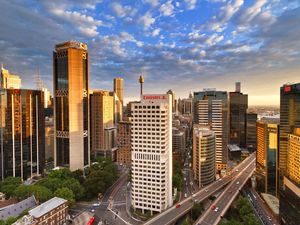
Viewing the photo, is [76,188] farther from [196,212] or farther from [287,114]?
[287,114]

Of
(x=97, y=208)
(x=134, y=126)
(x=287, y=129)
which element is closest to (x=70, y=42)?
(x=134, y=126)

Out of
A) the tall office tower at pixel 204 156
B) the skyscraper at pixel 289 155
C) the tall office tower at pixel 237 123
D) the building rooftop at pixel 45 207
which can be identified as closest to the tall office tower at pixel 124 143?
the tall office tower at pixel 204 156

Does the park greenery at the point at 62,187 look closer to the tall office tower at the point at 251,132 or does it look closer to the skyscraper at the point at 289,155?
the skyscraper at the point at 289,155

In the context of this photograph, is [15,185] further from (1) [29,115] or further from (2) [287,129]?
(2) [287,129]

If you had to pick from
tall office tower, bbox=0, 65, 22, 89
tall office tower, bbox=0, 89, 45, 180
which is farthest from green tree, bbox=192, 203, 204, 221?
tall office tower, bbox=0, 65, 22, 89

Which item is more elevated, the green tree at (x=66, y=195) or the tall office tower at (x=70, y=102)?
the tall office tower at (x=70, y=102)

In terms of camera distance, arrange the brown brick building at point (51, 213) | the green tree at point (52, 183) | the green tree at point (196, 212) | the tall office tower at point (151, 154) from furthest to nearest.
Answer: the green tree at point (52, 183) < the tall office tower at point (151, 154) < the green tree at point (196, 212) < the brown brick building at point (51, 213)

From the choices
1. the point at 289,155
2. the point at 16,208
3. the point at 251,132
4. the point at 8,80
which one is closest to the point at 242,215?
the point at 289,155
